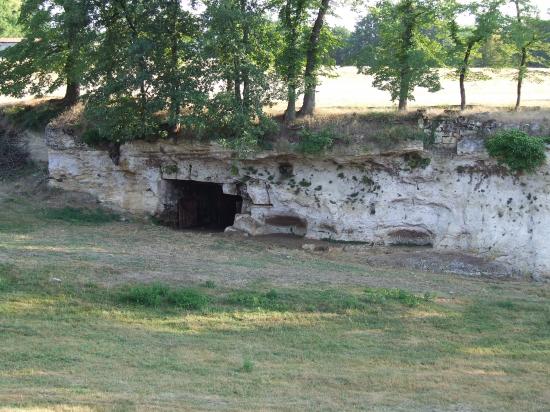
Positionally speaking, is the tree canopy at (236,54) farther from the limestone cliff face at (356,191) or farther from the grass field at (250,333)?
the grass field at (250,333)

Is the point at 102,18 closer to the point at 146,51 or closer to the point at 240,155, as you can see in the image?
the point at 146,51

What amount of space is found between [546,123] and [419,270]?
6418mm

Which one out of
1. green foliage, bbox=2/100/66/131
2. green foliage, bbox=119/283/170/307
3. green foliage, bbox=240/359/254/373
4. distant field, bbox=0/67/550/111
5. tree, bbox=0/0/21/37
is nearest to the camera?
green foliage, bbox=240/359/254/373

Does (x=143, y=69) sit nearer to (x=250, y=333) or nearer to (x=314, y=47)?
(x=314, y=47)

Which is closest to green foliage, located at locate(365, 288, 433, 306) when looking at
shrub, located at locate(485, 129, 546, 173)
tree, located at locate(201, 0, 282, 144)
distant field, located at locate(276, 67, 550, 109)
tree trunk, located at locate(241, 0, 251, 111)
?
shrub, located at locate(485, 129, 546, 173)

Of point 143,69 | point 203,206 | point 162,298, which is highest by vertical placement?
point 143,69

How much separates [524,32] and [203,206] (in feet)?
44.6

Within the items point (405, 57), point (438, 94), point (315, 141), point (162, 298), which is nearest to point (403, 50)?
point (405, 57)

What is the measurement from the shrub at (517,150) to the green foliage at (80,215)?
525 inches

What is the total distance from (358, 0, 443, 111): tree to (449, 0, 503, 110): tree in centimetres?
68

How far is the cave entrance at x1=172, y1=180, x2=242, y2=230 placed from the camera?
27.7m

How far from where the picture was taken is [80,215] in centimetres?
2555

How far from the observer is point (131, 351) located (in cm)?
1159

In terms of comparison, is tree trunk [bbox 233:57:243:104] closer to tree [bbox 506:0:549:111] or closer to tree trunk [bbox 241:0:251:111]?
tree trunk [bbox 241:0:251:111]
